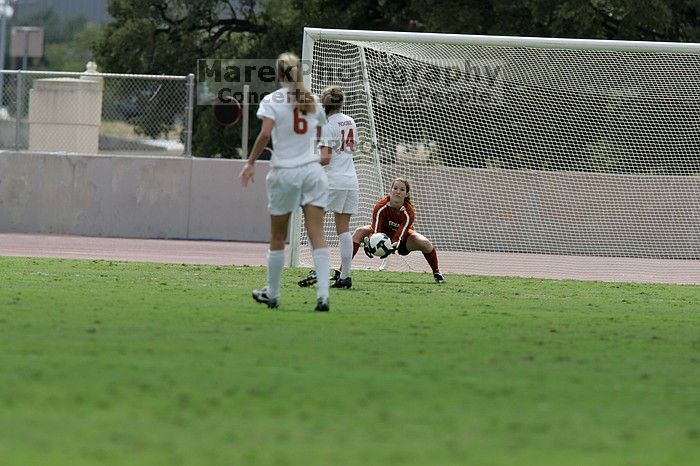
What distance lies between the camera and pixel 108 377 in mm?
6668

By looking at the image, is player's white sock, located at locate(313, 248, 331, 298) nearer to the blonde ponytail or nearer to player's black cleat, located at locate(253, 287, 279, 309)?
player's black cleat, located at locate(253, 287, 279, 309)

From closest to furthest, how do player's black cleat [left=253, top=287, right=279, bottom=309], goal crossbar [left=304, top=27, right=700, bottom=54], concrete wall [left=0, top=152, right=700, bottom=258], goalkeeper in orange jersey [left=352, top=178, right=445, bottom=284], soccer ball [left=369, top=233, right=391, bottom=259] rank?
player's black cleat [left=253, top=287, right=279, bottom=309]
soccer ball [left=369, top=233, right=391, bottom=259]
goalkeeper in orange jersey [left=352, top=178, right=445, bottom=284]
goal crossbar [left=304, top=27, right=700, bottom=54]
concrete wall [left=0, top=152, right=700, bottom=258]

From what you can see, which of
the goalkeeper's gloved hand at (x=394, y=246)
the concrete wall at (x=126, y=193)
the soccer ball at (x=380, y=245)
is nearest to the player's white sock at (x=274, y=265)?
the soccer ball at (x=380, y=245)

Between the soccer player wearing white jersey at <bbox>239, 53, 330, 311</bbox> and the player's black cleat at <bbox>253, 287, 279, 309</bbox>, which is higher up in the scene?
the soccer player wearing white jersey at <bbox>239, 53, 330, 311</bbox>

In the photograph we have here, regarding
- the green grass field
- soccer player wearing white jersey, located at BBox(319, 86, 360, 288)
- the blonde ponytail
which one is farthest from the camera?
soccer player wearing white jersey, located at BBox(319, 86, 360, 288)

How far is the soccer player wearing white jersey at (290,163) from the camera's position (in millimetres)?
10077

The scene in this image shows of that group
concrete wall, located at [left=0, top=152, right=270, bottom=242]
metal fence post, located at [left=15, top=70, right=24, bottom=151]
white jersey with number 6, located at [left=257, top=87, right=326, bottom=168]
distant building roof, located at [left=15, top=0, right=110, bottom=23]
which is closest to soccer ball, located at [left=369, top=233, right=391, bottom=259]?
white jersey with number 6, located at [left=257, top=87, right=326, bottom=168]

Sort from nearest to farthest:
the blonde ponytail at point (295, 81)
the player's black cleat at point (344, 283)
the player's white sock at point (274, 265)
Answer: the blonde ponytail at point (295, 81)
the player's white sock at point (274, 265)
the player's black cleat at point (344, 283)

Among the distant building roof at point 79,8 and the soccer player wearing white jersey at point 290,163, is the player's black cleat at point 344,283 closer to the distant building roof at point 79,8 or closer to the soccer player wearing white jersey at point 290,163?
the soccer player wearing white jersey at point 290,163

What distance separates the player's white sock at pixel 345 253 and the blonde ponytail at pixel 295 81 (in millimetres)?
3150

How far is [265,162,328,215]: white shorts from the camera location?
1011cm

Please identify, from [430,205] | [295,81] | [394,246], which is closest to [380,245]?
[394,246]

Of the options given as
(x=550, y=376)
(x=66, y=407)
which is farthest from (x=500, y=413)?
(x=66, y=407)

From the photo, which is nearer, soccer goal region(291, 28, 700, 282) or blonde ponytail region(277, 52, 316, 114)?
blonde ponytail region(277, 52, 316, 114)
